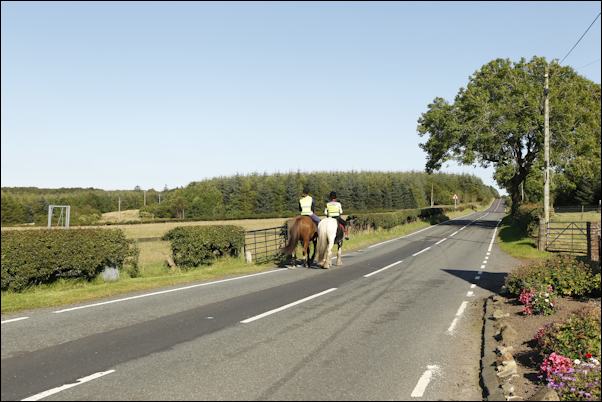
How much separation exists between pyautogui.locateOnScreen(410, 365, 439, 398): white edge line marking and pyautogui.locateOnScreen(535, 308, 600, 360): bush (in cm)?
166

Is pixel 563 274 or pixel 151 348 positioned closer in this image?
pixel 151 348

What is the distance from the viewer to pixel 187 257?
1766 cm

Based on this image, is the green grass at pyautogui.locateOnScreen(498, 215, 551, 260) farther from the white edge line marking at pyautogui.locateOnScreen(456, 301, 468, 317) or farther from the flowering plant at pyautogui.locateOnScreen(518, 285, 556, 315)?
the flowering plant at pyautogui.locateOnScreen(518, 285, 556, 315)

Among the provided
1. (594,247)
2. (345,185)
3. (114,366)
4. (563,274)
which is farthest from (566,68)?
(345,185)

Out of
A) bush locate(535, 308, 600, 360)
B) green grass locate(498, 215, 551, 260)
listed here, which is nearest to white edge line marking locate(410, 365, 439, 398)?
bush locate(535, 308, 600, 360)

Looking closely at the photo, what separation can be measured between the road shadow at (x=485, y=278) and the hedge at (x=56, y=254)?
11.0 metres

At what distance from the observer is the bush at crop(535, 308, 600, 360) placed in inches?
242

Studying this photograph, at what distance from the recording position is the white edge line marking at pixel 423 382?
5.43 meters

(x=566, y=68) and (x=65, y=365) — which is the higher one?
(x=566, y=68)

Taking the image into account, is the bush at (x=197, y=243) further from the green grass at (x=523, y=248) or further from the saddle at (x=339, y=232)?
the green grass at (x=523, y=248)

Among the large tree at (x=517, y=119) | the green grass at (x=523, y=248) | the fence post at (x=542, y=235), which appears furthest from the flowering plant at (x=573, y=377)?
the large tree at (x=517, y=119)

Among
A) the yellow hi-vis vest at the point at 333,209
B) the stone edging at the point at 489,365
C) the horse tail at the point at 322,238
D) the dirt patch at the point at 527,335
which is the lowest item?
the dirt patch at the point at 527,335

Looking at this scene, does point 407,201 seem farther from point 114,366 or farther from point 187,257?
point 114,366

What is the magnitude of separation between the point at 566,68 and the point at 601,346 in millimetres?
46770
